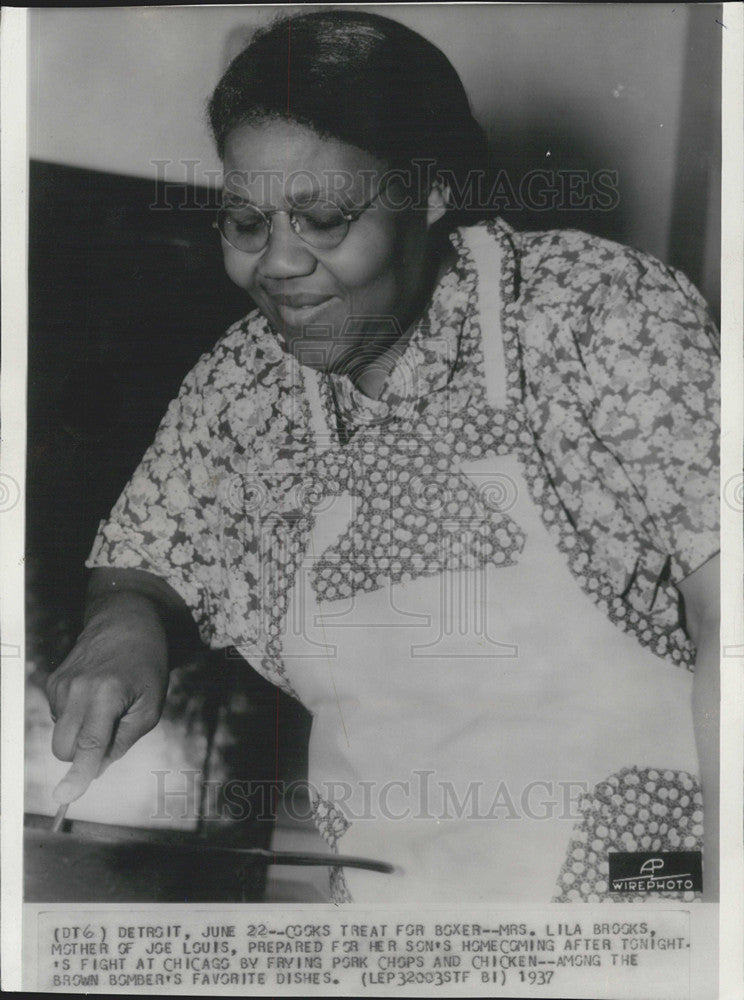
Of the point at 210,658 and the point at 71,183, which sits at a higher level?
the point at 71,183

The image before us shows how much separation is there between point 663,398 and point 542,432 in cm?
12

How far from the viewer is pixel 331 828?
87 centimetres

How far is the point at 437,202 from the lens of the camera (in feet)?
2.80

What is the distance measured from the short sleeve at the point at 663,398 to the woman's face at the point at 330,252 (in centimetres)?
19

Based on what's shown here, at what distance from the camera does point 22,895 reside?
2.91ft

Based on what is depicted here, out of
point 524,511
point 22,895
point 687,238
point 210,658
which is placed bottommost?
point 22,895

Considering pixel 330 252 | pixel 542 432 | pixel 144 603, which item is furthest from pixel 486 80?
pixel 144 603

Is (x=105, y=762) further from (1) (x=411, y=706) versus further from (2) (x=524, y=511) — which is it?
(2) (x=524, y=511)

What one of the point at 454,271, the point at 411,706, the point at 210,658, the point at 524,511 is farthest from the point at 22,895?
the point at 454,271

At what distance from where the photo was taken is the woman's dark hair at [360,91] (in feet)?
2.74

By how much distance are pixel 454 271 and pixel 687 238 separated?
9.2 inches

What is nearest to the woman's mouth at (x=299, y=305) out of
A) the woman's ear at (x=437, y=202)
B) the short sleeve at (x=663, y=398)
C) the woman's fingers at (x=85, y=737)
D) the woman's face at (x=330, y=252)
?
the woman's face at (x=330, y=252)

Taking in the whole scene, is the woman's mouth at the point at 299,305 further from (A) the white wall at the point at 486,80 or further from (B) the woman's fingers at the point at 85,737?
(B) the woman's fingers at the point at 85,737

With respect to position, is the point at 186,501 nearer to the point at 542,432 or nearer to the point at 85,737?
the point at 85,737
